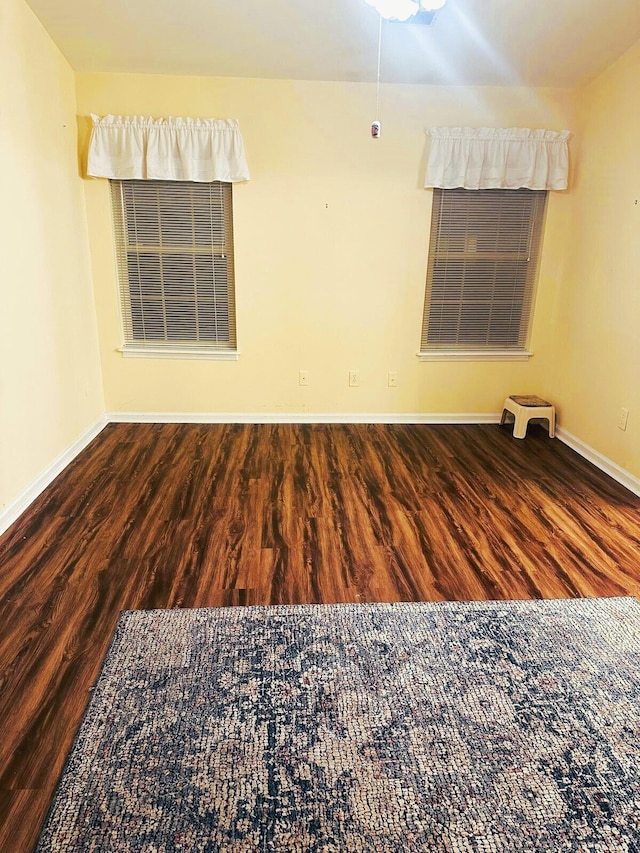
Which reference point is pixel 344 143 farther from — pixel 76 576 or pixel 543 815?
pixel 543 815

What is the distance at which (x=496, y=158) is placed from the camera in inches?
152

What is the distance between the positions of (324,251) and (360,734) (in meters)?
3.34

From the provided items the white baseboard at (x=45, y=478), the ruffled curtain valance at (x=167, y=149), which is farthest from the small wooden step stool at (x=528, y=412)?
the white baseboard at (x=45, y=478)

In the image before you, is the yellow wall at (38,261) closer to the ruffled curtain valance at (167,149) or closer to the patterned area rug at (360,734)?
the ruffled curtain valance at (167,149)

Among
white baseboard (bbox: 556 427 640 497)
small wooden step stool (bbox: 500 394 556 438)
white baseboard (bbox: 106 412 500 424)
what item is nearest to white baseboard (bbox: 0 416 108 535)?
white baseboard (bbox: 106 412 500 424)

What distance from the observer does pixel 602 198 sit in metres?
3.65

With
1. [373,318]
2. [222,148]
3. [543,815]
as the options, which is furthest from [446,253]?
[543,815]

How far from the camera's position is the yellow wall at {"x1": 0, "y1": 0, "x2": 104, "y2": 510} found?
2762mm

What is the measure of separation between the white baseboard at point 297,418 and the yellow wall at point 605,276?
79cm

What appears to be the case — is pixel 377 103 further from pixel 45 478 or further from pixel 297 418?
pixel 45 478

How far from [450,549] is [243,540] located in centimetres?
99

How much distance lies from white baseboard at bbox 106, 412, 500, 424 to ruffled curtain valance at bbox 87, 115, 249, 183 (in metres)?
1.73

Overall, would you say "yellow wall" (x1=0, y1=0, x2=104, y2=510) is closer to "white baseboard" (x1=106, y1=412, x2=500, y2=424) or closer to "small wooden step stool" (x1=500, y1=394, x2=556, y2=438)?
"white baseboard" (x1=106, y1=412, x2=500, y2=424)

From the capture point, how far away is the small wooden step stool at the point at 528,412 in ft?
13.4
